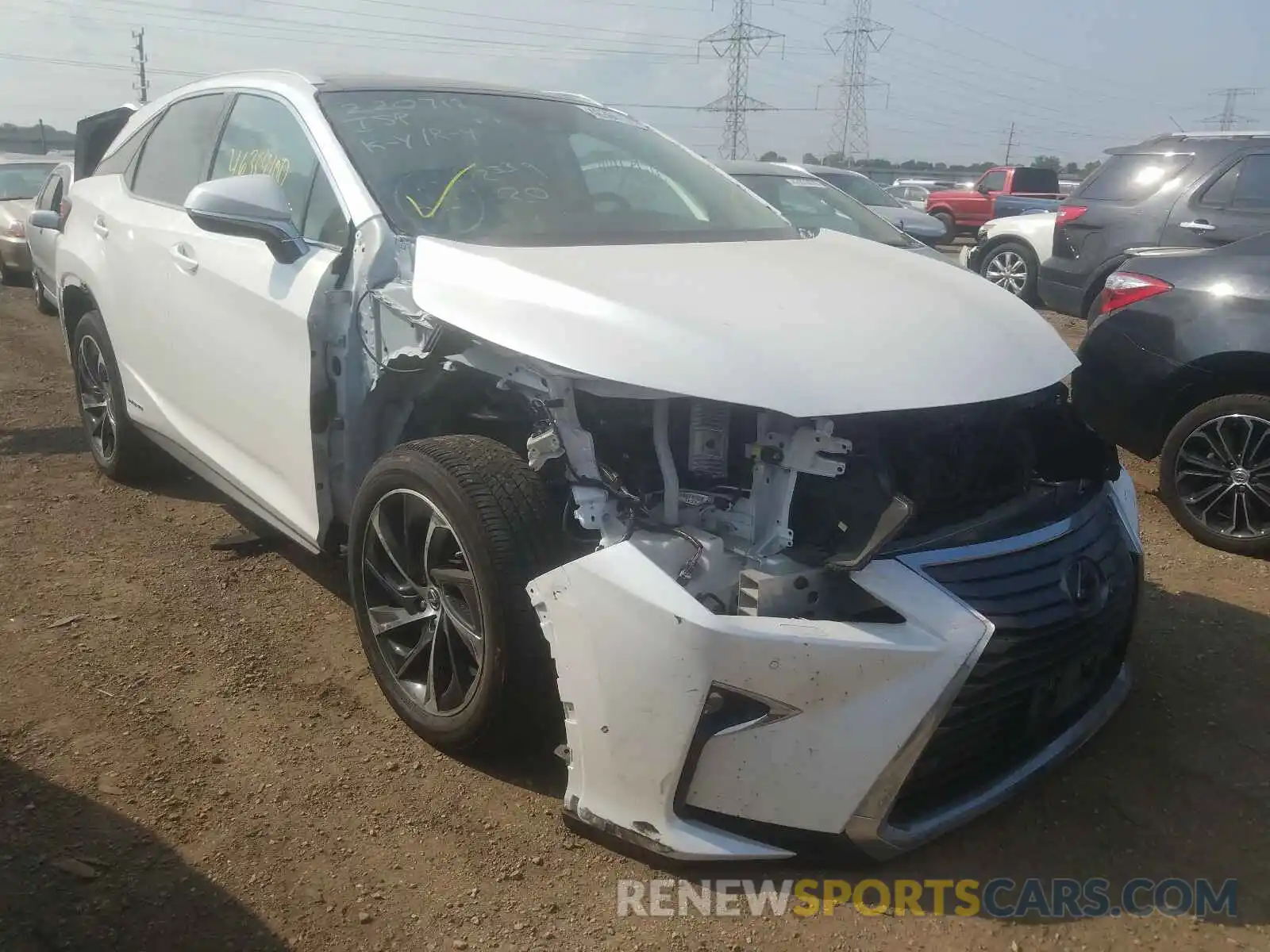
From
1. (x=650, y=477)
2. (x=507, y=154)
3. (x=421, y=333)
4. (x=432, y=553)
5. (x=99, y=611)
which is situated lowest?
(x=99, y=611)

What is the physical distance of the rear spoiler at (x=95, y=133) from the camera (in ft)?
24.4

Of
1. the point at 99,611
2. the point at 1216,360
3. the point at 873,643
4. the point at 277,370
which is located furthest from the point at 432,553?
the point at 1216,360

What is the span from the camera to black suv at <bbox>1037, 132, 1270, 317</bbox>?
311 inches

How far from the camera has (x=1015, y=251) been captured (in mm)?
11523

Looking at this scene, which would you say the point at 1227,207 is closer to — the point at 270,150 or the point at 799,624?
the point at 270,150

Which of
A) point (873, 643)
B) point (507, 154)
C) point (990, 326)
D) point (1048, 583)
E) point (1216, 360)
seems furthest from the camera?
point (1216, 360)

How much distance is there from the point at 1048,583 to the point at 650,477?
0.94m

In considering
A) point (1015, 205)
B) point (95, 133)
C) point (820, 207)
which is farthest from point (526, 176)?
point (1015, 205)

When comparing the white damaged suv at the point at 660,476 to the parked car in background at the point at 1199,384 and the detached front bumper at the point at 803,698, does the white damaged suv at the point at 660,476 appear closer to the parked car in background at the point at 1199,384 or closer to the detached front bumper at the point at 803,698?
the detached front bumper at the point at 803,698

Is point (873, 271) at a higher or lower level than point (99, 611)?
higher

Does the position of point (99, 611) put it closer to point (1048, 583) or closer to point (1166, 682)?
point (1048, 583)

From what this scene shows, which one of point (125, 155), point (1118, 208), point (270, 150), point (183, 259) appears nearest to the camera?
point (270, 150)

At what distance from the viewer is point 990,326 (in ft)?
8.71

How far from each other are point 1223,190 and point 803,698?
773 cm
